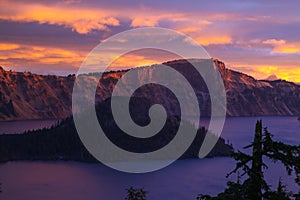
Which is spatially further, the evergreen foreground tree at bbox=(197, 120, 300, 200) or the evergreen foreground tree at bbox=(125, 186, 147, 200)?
the evergreen foreground tree at bbox=(125, 186, 147, 200)

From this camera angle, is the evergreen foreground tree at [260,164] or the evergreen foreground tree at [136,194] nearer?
the evergreen foreground tree at [260,164]

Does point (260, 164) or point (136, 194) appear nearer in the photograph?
point (260, 164)

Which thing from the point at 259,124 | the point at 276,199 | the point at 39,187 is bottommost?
the point at 39,187

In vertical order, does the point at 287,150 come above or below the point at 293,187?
above

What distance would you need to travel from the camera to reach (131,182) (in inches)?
7308

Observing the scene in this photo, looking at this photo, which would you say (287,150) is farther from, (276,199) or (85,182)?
(85,182)

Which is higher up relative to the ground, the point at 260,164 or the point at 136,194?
the point at 260,164

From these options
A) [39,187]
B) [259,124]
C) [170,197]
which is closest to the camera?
[259,124]

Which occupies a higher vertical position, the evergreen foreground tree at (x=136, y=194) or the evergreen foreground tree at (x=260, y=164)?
the evergreen foreground tree at (x=260, y=164)

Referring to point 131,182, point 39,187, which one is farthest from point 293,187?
point 39,187

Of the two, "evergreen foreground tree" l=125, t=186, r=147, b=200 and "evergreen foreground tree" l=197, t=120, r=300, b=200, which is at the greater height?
"evergreen foreground tree" l=197, t=120, r=300, b=200

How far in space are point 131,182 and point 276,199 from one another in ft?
580

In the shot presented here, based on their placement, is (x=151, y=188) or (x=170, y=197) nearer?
(x=170, y=197)

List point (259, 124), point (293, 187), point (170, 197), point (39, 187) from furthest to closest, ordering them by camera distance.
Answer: point (39, 187) → point (293, 187) → point (170, 197) → point (259, 124)
